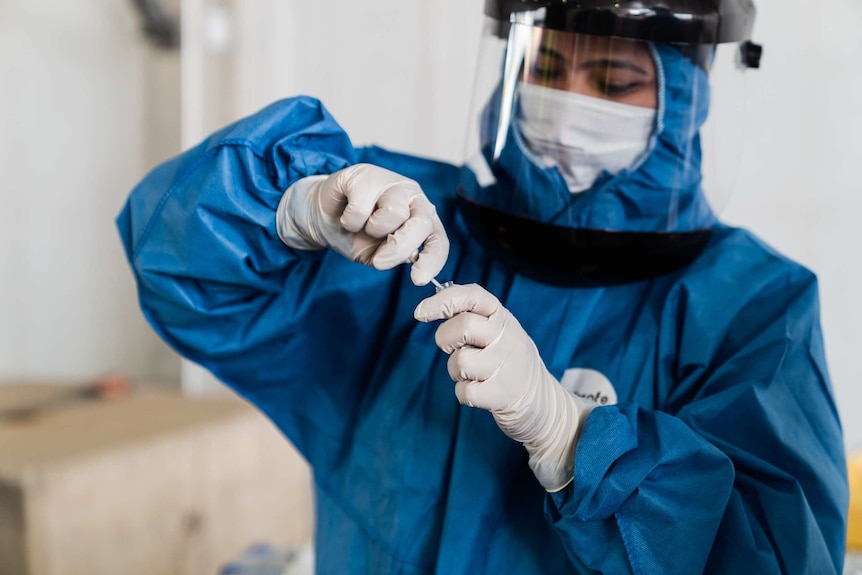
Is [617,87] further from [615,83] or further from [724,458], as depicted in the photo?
[724,458]

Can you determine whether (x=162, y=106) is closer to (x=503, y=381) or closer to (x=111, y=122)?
(x=111, y=122)

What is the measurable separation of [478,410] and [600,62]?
366 millimetres

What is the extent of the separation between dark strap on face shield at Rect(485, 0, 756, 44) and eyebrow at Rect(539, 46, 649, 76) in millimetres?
29

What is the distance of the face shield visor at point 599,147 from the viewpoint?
A: 0.86 m

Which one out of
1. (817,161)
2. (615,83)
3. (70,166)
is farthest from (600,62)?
(70,166)

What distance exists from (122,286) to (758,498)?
1825 mm

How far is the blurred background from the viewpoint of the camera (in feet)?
4.34

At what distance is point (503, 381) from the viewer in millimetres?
706

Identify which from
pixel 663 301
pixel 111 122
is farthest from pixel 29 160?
pixel 663 301

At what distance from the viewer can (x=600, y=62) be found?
855mm

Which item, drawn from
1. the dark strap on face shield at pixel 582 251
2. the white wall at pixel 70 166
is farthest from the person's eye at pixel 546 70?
the white wall at pixel 70 166

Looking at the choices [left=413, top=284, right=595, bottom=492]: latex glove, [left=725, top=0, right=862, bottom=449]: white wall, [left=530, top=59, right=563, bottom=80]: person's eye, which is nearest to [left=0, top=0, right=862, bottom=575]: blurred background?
[left=725, top=0, right=862, bottom=449]: white wall

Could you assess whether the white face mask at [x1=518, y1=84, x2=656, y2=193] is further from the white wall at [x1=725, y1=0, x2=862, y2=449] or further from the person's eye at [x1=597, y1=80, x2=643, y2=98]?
the white wall at [x1=725, y1=0, x2=862, y2=449]

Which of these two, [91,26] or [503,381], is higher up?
[91,26]
